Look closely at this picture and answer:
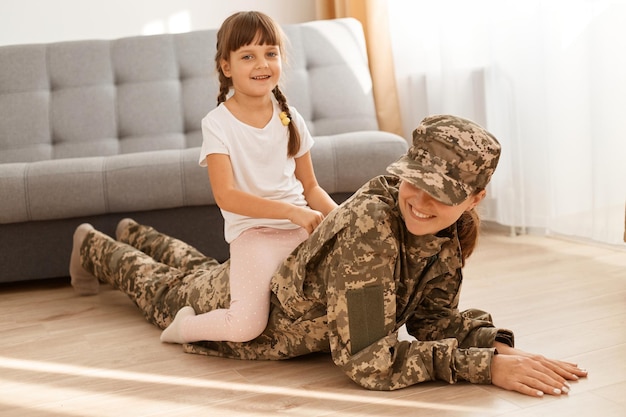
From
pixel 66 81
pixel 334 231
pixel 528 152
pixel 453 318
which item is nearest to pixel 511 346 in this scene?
pixel 453 318

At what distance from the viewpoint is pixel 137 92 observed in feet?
11.1

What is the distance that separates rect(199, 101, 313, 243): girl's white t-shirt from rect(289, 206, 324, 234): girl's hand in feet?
0.57

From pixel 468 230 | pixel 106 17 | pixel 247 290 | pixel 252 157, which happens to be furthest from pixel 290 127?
pixel 106 17

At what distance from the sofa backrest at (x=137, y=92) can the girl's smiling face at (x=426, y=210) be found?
6.00ft

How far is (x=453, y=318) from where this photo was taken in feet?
5.91

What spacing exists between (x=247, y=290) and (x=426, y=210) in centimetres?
53

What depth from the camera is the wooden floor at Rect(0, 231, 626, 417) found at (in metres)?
1.60

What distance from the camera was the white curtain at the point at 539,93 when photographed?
2.78m

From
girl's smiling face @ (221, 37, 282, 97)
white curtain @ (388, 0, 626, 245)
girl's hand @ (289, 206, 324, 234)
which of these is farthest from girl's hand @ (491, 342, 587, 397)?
white curtain @ (388, 0, 626, 245)

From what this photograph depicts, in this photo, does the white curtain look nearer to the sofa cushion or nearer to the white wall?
the sofa cushion

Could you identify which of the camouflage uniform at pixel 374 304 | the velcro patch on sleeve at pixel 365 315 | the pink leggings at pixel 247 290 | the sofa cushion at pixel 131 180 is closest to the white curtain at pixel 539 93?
the sofa cushion at pixel 131 180

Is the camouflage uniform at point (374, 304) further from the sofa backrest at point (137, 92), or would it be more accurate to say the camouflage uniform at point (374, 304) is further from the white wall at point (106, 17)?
the white wall at point (106, 17)

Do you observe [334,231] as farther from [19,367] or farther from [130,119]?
[130,119]

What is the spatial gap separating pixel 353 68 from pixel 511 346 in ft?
6.54
